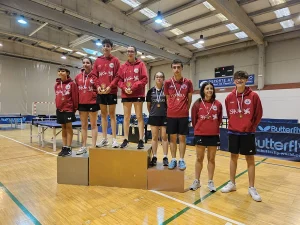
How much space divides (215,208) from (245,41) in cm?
1040

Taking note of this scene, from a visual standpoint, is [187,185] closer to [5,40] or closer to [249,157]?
[249,157]

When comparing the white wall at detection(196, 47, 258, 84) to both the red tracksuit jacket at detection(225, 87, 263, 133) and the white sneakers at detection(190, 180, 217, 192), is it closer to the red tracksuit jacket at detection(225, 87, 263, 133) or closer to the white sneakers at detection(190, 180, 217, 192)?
the red tracksuit jacket at detection(225, 87, 263, 133)

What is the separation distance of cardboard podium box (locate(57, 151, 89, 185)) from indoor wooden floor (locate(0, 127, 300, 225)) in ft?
0.41

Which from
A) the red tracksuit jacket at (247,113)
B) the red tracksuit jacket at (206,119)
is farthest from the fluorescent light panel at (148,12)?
the red tracksuit jacket at (247,113)

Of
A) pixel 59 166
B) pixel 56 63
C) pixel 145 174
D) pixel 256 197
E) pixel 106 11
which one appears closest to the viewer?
pixel 256 197

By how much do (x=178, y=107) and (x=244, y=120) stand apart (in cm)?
87

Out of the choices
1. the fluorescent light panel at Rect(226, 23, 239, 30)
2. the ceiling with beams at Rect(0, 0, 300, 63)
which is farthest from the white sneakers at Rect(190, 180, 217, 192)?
Answer: the fluorescent light panel at Rect(226, 23, 239, 30)

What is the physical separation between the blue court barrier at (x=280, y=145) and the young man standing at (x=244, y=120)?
2.81 meters

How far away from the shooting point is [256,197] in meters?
2.60

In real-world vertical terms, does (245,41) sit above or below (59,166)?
above

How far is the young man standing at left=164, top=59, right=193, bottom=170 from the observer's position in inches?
112

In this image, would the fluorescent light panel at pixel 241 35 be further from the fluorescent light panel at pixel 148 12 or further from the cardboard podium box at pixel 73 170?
the cardboard podium box at pixel 73 170

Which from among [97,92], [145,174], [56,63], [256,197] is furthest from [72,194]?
[56,63]

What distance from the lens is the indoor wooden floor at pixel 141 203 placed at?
6.97 feet
